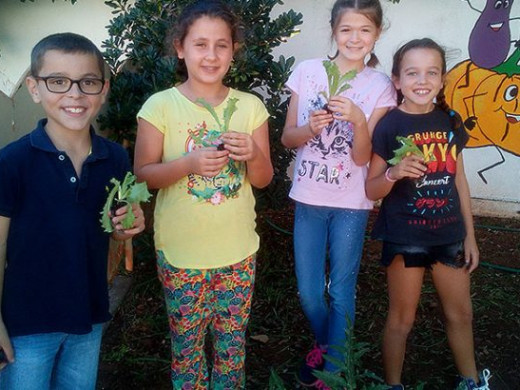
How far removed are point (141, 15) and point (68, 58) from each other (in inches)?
A: 61.6

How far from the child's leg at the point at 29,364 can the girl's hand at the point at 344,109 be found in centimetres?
145

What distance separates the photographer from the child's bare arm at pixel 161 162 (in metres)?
2.17

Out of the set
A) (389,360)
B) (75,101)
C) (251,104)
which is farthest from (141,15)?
(389,360)

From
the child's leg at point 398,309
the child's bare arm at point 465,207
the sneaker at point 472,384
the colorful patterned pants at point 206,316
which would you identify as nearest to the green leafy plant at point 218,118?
the colorful patterned pants at point 206,316

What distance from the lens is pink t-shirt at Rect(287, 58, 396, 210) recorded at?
8.63 feet

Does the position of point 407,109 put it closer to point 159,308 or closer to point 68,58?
point 68,58

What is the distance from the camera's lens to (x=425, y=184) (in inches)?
101

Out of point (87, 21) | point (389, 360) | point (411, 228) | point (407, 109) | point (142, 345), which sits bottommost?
point (142, 345)

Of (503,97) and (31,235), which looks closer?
(31,235)

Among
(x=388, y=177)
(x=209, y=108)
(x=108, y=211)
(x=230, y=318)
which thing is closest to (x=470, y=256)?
(x=388, y=177)

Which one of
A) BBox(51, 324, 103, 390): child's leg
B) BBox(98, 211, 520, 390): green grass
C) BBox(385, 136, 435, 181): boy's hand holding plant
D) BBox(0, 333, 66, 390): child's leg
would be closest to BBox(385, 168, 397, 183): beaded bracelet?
BBox(385, 136, 435, 181): boy's hand holding plant

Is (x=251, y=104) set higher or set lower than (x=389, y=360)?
higher

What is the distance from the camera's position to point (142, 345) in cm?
356

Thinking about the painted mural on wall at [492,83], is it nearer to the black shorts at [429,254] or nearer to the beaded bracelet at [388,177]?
the black shorts at [429,254]
